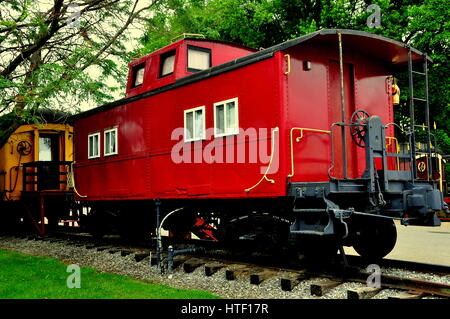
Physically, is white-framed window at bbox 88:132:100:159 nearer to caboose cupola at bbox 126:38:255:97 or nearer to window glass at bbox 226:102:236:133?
caboose cupola at bbox 126:38:255:97

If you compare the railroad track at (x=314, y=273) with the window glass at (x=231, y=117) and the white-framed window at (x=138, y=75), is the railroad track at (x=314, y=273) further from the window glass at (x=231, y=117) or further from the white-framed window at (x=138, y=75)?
the white-framed window at (x=138, y=75)

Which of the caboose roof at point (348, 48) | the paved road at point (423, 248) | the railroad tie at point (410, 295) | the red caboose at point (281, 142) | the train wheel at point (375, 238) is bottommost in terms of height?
the paved road at point (423, 248)

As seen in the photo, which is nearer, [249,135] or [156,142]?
[249,135]

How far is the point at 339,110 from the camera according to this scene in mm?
8750

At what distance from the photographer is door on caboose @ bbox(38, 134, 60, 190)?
15.4 metres

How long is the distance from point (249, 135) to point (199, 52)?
356 cm

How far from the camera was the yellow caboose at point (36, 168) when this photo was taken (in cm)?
1569

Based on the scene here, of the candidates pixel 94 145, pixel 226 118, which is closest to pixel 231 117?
pixel 226 118

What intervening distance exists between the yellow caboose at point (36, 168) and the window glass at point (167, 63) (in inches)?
242

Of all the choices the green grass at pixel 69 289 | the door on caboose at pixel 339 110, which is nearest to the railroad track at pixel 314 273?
the green grass at pixel 69 289

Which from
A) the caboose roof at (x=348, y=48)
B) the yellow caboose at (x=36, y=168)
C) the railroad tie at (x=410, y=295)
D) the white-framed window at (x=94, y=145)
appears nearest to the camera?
the railroad tie at (x=410, y=295)
